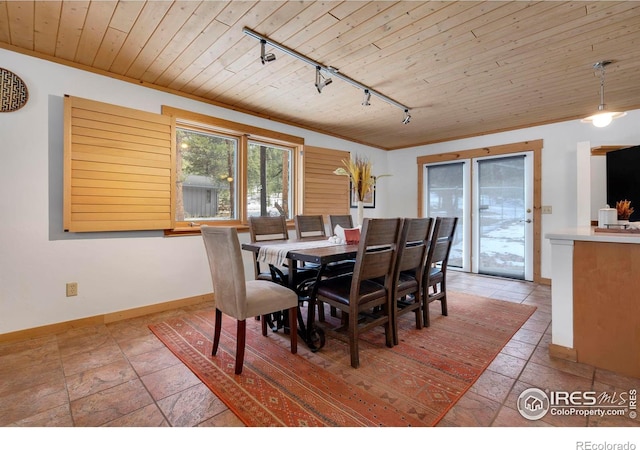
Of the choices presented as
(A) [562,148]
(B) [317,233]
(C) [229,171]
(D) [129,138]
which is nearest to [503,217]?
(A) [562,148]

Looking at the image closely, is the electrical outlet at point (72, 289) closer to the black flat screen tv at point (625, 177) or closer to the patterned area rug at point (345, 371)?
the patterned area rug at point (345, 371)

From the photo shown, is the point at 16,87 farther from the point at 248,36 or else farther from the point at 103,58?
the point at 248,36

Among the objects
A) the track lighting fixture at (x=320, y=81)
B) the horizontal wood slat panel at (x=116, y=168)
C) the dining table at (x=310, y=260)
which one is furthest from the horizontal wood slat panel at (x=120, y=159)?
the track lighting fixture at (x=320, y=81)

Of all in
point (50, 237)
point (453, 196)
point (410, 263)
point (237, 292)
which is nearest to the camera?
point (237, 292)

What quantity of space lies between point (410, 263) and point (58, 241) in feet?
9.60

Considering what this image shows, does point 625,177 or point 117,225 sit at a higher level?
point 625,177

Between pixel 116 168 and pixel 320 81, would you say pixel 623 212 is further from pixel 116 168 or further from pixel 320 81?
pixel 116 168

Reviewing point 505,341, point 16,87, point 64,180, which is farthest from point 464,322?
point 16,87

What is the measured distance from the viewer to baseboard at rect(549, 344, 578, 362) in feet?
6.51

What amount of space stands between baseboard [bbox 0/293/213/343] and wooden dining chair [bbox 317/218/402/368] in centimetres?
176

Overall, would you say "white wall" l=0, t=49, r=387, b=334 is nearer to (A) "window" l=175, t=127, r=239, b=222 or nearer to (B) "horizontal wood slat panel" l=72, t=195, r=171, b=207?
(B) "horizontal wood slat panel" l=72, t=195, r=171, b=207

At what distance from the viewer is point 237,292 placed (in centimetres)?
182

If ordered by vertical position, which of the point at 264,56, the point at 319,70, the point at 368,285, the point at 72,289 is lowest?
the point at 72,289

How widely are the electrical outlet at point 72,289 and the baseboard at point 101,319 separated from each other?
0.23m
